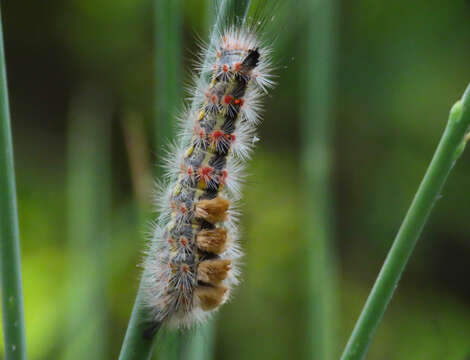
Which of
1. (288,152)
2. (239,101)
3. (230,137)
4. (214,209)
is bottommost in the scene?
(288,152)

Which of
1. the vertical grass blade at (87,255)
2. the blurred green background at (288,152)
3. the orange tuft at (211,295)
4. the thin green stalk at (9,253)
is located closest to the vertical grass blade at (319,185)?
the orange tuft at (211,295)

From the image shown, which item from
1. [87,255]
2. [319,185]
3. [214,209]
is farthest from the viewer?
[87,255]

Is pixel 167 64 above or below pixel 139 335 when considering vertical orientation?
above

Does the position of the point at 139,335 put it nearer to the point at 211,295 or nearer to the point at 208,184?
the point at 211,295

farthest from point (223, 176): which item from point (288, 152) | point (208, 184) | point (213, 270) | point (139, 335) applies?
point (288, 152)

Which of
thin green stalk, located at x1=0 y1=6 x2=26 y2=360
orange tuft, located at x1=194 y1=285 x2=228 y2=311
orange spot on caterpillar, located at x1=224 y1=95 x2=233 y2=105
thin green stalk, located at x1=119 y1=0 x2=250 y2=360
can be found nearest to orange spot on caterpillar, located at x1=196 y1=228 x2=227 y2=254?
orange tuft, located at x1=194 y1=285 x2=228 y2=311

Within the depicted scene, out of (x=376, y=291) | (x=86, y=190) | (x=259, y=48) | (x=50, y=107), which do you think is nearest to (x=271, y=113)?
(x=50, y=107)

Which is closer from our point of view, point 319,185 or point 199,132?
point 199,132

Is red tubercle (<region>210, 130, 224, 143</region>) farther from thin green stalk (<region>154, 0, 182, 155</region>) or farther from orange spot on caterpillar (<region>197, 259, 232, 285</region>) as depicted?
orange spot on caterpillar (<region>197, 259, 232, 285</region>)
